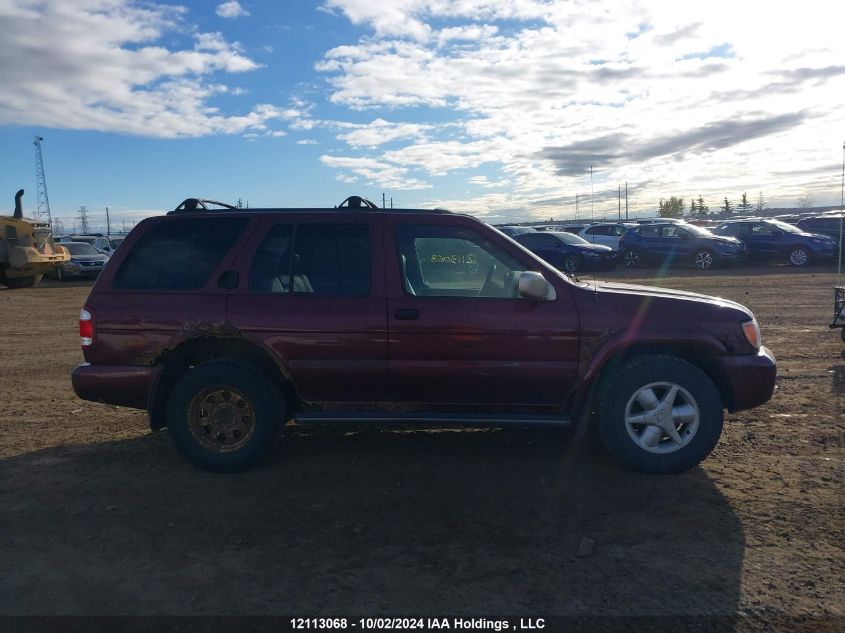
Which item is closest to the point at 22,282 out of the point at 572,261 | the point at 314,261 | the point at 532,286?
the point at 572,261

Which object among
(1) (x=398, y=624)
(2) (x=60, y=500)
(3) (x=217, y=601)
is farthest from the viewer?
(2) (x=60, y=500)

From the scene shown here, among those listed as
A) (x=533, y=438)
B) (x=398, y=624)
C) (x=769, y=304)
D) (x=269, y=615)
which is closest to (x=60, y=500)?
(x=269, y=615)

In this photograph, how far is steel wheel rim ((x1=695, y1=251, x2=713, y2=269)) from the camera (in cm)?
2450

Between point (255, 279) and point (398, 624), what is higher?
point (255, 279)

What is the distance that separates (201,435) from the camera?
4965 millimetres

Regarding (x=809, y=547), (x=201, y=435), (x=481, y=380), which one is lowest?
(x=809, y=547)

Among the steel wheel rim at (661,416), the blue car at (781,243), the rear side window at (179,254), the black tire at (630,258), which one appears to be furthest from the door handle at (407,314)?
the blue car at (781,243)

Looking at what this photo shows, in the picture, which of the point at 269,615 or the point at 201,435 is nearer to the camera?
the point at 269,615

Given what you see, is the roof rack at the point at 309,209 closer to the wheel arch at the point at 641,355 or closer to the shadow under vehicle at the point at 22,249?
the wheel arch at the point at 641,355

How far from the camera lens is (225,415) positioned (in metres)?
4.96

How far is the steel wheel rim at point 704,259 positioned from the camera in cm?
2450

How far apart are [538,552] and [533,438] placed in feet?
6.74

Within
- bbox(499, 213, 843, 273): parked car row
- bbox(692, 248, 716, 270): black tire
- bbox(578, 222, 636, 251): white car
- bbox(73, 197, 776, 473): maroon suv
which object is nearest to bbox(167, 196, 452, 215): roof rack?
bbox(73, 197, 776, 473): maroon suv

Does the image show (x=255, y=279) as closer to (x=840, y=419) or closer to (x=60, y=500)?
(x=60, y=500)
